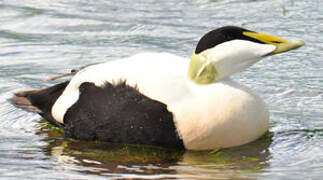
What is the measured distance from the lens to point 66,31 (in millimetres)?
9969

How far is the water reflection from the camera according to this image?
5637 mm

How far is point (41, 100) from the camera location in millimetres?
6766

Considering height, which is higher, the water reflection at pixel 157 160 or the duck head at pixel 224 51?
the duck head at pixel 224 51

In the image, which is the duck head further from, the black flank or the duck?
the black flank

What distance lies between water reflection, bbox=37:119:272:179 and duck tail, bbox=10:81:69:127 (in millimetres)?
372

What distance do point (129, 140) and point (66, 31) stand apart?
410cm

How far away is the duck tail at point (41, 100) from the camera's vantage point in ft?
21.9

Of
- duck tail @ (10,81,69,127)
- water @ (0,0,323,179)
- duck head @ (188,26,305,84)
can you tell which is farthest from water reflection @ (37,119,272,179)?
duck head @ (188,26,305,84)

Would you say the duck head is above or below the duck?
above

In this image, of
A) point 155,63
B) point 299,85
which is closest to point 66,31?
point 299,85

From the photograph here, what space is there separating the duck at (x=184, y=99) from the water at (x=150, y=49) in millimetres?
132

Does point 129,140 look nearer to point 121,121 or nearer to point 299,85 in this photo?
point 121,121

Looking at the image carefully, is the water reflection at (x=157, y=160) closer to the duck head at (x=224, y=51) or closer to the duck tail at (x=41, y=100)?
the duck tail at (x=41, y=100)

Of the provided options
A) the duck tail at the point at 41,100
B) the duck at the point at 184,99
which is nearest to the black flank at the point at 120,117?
the duck at the point at 184,99
